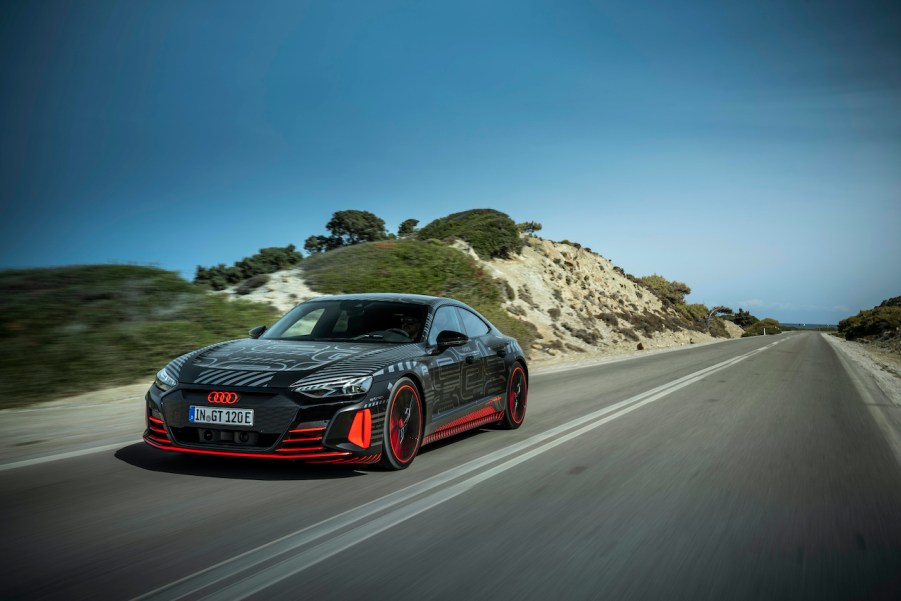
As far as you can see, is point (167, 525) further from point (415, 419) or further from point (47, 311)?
point (47, 311)

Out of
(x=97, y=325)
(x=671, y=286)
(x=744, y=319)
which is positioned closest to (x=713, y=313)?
(x=671, y=286)

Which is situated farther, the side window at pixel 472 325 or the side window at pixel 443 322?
the side window at pixel 472 325

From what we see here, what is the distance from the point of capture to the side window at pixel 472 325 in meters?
7.67

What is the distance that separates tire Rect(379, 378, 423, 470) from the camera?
5.55m

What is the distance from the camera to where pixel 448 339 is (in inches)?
256

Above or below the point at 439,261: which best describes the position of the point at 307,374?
below

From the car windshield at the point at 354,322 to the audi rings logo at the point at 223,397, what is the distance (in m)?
1.51

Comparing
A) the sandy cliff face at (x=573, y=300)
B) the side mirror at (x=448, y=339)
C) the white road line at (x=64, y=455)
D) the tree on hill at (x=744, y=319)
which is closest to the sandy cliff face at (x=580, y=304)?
the sandy cliff face at (x=573, y=300)

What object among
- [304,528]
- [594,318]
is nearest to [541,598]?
[304,528]

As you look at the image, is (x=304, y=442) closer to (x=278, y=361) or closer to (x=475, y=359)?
(x=278, y=361)

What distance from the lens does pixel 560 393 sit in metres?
12.7

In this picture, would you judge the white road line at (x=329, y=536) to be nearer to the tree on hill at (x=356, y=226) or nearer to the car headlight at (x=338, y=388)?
the car headlight at (x=338, y=388)

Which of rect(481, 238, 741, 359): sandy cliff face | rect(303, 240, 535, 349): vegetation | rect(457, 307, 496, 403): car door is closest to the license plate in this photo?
rect(457, 307, 496, 403): car door

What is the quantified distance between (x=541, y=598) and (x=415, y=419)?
2.83 metres
